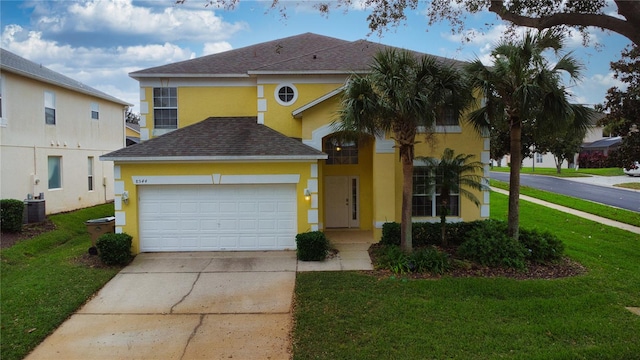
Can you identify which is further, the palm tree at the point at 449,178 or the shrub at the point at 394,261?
the palm tree at the point at 449,178

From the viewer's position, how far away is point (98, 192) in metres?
21.1

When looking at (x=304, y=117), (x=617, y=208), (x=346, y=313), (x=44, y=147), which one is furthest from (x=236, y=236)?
(x=617, y=208)

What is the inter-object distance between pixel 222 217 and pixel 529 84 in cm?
914

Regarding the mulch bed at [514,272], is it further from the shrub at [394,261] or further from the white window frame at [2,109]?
the white window frame at [2,109]

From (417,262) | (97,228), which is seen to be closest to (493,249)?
(417,262)

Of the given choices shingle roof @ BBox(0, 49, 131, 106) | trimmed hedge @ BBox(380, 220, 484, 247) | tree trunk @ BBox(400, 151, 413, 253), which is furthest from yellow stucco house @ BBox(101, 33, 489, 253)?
shingle roof @ BBox(0, 49, 131, 106)

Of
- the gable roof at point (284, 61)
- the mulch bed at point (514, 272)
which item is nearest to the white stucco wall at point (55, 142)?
the gable roof at point (284, 61)

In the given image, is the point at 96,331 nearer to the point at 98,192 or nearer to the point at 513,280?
the point at 513,280

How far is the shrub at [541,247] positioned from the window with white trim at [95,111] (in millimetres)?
21912

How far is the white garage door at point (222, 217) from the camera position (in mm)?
11242

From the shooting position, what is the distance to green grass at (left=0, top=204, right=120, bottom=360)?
635cm

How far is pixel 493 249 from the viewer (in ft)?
31.6

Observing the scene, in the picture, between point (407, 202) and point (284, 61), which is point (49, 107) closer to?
point (284, 61)

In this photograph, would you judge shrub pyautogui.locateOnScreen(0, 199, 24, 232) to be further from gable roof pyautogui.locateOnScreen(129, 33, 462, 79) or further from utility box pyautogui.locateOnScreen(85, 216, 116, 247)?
gable roof pyautogui.locateOnScreen(129, 33, 462, 79)
